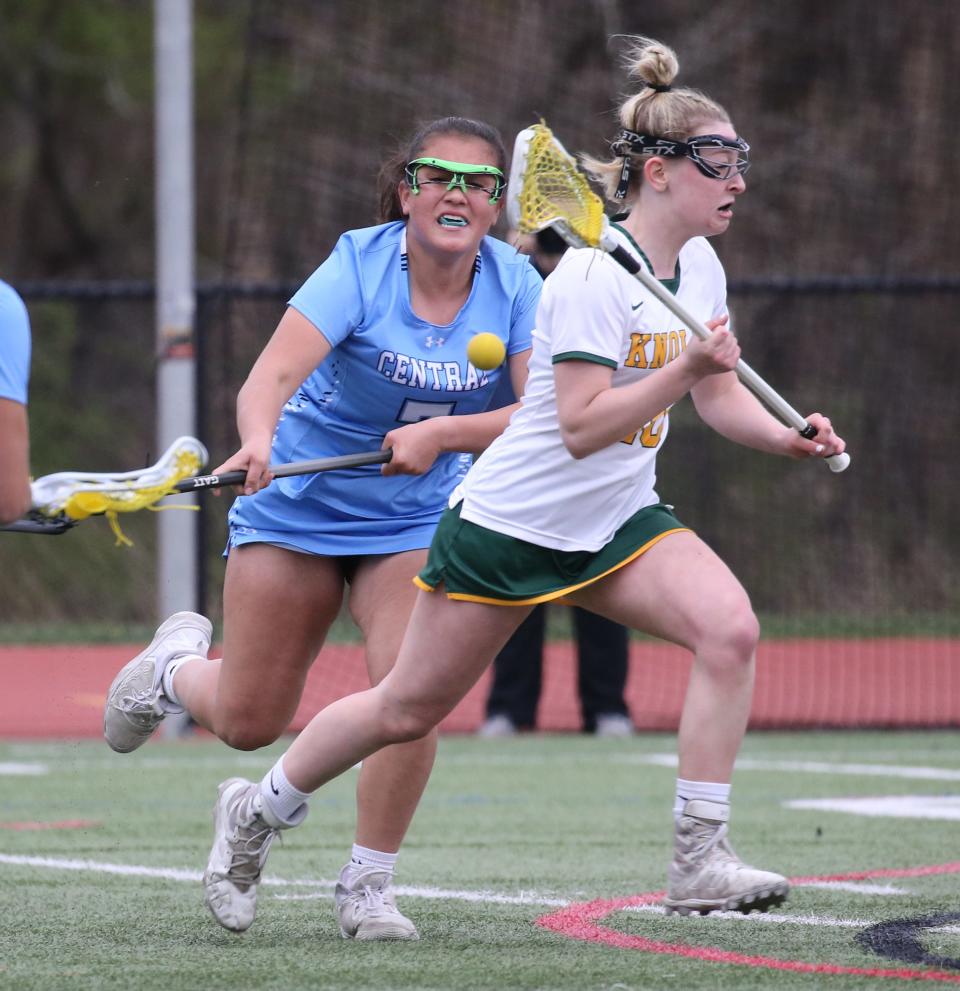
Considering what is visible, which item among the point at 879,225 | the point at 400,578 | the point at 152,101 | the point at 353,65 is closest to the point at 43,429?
the point at 353,65

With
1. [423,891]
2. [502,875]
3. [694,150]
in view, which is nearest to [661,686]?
[502,875]

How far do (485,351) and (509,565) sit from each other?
1.89ft

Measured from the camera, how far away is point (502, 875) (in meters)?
5.65

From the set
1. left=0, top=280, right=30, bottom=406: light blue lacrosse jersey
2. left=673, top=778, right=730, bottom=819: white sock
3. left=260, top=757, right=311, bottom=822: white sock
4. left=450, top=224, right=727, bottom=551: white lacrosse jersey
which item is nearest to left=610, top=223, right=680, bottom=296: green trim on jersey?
left=450, top=224, right=727, bottom=551: white lacrosse jersey

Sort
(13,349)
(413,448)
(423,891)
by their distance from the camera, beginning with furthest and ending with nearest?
1. (423,891)
2. (413,448)
3. (13,349)

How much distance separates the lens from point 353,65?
17234 mm

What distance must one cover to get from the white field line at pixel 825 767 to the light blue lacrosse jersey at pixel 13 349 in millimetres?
5311

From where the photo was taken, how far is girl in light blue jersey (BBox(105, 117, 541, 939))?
4.53m

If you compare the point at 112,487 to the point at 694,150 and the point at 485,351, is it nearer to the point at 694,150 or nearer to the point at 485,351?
the point at 485,351

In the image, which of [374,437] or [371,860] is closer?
[371,860]

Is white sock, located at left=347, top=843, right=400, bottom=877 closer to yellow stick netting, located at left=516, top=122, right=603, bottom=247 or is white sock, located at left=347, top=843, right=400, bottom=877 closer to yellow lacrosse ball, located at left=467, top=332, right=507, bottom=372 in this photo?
yellow lacrosse ball, located at left=467, top=332, right=507, bottom=372

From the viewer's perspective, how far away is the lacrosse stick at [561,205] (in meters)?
4.10

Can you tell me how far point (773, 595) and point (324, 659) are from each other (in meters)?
4.36

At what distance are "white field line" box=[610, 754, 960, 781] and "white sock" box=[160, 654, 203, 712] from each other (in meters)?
3.90
